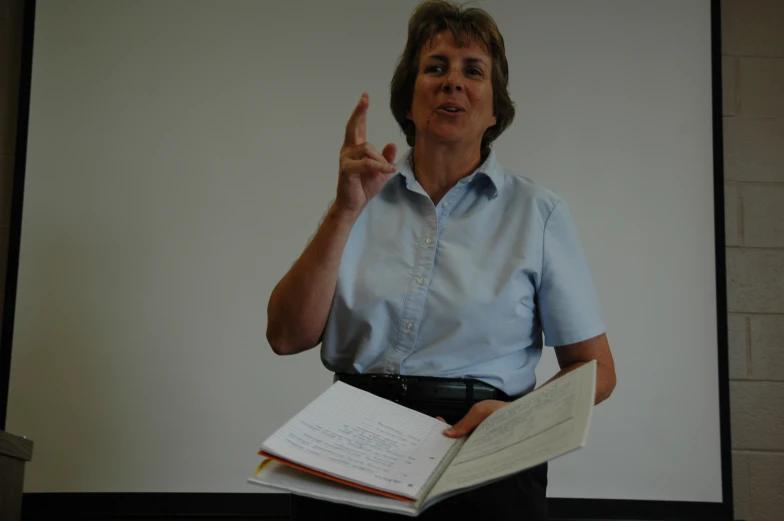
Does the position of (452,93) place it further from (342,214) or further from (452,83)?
(342,214)

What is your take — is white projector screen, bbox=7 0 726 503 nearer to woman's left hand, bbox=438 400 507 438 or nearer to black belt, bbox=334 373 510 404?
black belt, bbox=334 373 510 404

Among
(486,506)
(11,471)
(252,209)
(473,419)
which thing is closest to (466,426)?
(473,419)

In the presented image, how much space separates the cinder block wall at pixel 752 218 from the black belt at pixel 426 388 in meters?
1.77

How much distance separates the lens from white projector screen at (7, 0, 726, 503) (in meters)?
2.39

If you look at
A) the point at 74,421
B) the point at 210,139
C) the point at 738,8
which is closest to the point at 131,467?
the point at 74,421

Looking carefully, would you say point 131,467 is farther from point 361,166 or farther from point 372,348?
point 361,166

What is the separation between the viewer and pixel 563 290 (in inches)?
47.8

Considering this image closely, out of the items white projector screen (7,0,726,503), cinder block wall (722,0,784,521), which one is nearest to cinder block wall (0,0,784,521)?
cinder block wall (722,0,784,521)

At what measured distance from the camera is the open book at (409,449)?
78cm

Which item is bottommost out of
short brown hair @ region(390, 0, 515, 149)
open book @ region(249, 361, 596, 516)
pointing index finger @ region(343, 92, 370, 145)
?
open book @ region(249, 361, 596, 516)

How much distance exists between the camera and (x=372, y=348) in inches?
47.6

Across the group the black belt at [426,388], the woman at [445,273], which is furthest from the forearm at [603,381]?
the black belt at [426,388]

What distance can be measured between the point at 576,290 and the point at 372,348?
352 mm

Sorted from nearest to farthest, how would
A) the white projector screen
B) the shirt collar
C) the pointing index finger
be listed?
the pointing index finger
the shirt collar
the white projector screen
